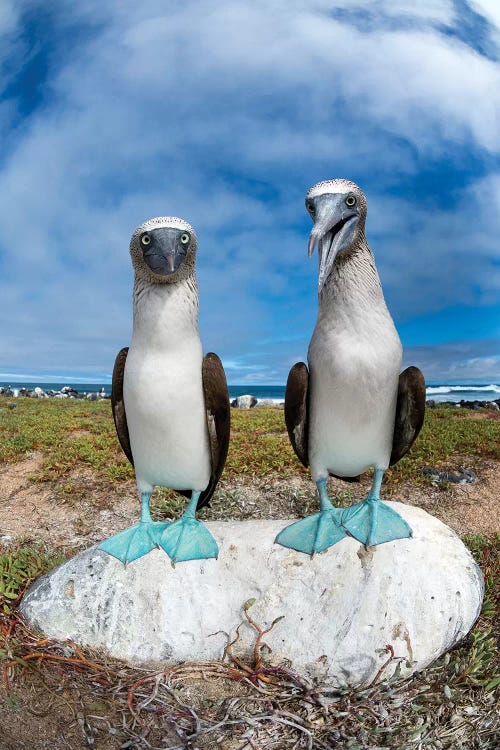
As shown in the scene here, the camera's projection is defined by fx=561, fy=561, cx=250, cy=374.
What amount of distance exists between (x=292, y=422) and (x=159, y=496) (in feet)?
9.62

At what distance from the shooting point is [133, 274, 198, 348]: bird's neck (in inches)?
129

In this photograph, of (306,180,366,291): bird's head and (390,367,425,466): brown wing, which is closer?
(306,180,366,291): bird's head

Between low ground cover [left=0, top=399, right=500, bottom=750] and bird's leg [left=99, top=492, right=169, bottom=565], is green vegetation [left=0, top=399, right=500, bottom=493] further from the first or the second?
bird's leg [left=99, top=492, right=169, bottom=565]

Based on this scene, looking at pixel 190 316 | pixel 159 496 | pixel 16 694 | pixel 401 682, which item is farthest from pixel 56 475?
pixel 401 682

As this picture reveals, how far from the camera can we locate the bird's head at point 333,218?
3053mm

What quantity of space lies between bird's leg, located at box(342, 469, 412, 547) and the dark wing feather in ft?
1.77

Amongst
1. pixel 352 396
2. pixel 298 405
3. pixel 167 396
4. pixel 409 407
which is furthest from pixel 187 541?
pixel 409 407

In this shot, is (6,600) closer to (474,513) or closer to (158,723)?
(158,723)

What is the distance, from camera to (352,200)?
312 cm

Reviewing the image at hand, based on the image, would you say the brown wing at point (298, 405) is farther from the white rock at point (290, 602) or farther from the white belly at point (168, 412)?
the white rock at point (290, 602)

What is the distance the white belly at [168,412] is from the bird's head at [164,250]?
0.42 meters

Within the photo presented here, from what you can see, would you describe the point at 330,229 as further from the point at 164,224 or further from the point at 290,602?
the point at 290,602

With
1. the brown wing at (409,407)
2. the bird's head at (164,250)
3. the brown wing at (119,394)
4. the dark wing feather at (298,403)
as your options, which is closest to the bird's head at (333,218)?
the dark wing feather at (298,403)

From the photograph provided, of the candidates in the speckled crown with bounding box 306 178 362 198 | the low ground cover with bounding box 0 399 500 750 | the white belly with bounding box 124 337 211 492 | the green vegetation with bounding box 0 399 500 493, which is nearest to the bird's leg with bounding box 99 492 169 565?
the white belly with bounding box 124 337 211 492
